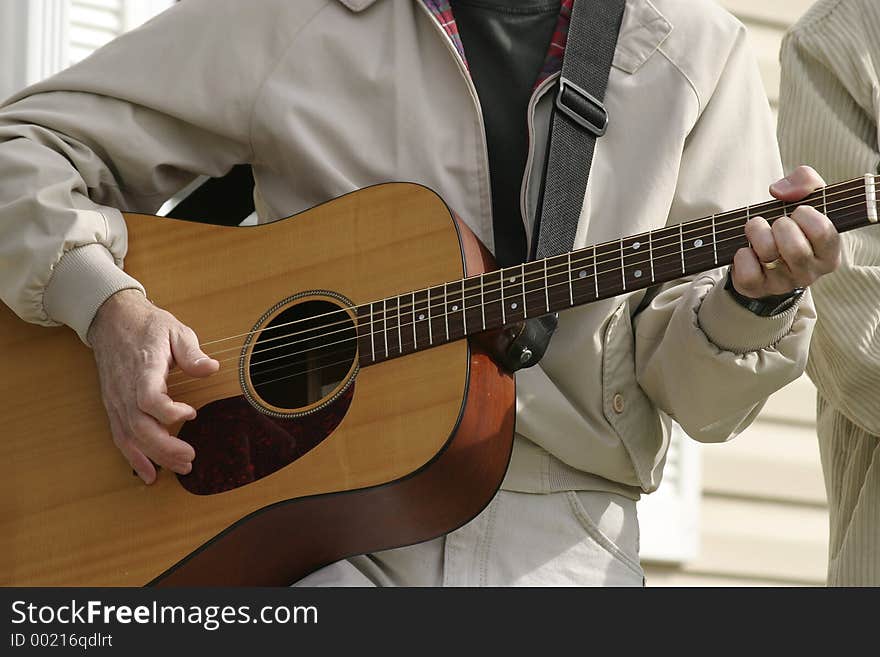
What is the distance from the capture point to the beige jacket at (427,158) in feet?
7.87

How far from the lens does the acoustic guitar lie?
2.20 m

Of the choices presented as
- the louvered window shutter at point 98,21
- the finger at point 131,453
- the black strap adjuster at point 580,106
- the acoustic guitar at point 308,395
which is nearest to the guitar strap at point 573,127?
the black strap adjuster at point 580,106

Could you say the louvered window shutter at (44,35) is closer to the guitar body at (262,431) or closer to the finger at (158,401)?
the guitar body at (262,431)

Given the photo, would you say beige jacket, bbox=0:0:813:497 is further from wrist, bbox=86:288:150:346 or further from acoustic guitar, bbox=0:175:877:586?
acoustic guitar, bbox=0:175:877:586

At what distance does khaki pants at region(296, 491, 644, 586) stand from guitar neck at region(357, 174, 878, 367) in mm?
310

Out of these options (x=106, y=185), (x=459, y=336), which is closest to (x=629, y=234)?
(x=459, y=336)

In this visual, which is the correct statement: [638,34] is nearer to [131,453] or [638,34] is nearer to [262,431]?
[262,431]

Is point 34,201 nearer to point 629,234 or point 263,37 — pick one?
point 263,37

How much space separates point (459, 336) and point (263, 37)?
2.48 ft

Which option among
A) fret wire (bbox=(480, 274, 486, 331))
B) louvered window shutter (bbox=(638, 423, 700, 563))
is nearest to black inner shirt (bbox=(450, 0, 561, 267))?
fret wire (bbox=(480, 274, 486, 331))

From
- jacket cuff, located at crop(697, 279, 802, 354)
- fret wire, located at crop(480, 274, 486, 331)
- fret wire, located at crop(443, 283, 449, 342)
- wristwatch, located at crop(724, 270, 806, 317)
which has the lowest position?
fret wire, located at crop(443, 283, 449, 342)

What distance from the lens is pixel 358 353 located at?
231cm

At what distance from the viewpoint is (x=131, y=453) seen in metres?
2.37

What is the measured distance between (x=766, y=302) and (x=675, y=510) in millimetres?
2122
